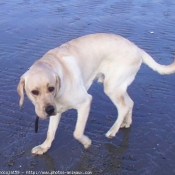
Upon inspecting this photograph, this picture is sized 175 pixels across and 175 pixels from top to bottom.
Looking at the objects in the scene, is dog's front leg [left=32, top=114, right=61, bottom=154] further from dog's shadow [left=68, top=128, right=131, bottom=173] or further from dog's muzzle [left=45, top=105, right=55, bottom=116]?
dog's muzzle [left=45, top=105, right=55, bottom=116]

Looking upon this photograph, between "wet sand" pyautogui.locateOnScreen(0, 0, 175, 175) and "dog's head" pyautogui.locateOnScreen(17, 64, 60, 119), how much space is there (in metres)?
0.80

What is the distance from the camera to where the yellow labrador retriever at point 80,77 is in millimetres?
3861

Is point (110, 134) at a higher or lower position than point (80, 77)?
lower

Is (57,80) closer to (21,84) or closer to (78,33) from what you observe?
(21,84)

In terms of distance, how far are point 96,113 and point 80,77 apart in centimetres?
99

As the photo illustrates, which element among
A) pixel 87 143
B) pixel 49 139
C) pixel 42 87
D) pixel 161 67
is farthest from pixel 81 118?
pixel 161 67

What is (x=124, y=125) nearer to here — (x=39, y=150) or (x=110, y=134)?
(x=110, y=134)

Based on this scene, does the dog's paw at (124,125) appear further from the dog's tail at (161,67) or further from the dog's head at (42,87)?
the dog's head at (42,87)

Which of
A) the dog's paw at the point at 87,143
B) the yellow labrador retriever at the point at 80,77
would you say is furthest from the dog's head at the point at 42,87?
the dog's paw at the point at 87,143

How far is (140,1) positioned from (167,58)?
15.2 feet

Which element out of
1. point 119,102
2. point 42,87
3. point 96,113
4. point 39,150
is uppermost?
point 42,87

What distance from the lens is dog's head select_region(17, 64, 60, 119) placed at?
149 inches

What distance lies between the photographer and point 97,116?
17.2 feet

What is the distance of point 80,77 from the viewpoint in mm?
4457
